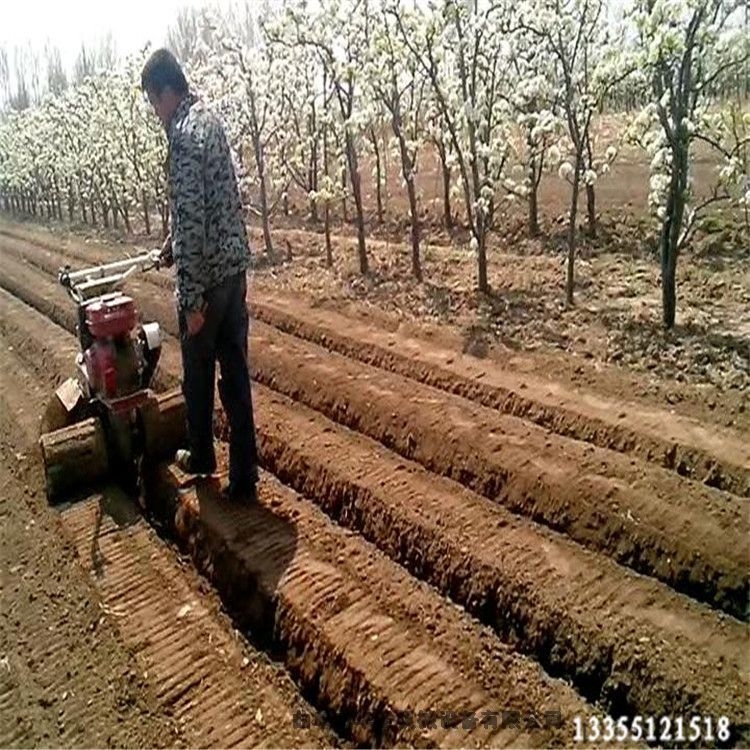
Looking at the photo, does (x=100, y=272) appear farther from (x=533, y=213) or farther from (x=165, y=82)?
(x=533, y=213)

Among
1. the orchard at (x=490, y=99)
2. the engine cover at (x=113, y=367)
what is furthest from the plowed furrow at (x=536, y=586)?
the orchard at (x=490, y=99)

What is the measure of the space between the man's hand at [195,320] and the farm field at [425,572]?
1234 millimetres

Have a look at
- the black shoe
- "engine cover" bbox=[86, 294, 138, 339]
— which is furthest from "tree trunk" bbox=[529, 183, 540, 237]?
the black shoe

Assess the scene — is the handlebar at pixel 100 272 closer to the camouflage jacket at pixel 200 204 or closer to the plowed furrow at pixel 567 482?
the camouflage jacket at pixel 200 204

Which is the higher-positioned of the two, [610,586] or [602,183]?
[602,183]

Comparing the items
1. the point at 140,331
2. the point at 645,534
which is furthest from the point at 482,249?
the point at 645,534

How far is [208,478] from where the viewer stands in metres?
5.31

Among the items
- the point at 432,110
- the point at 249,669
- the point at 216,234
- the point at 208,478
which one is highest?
the point at 432,110

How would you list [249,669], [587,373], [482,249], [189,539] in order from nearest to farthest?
[249,669]
[189,539]
[587,373]
[482,249]

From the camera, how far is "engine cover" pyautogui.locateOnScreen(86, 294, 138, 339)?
5.24 m

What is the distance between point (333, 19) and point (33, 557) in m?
10.4

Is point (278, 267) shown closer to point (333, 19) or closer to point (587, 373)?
point (333, 19)

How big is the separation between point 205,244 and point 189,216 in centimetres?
19

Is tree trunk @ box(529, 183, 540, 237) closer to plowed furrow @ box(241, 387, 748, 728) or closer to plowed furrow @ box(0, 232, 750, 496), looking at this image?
plowed furrow @ box(0, 232, 750, 496)
